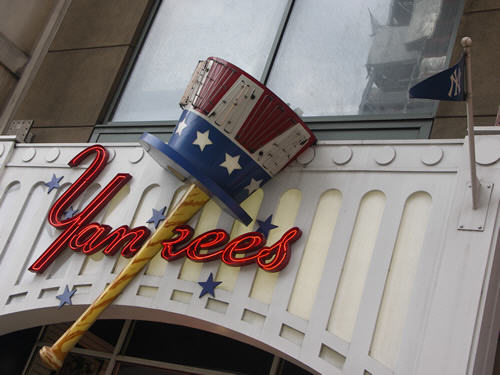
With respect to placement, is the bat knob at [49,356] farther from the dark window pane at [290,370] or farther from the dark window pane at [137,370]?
the dark window pane at [290,370]

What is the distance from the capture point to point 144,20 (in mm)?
9555

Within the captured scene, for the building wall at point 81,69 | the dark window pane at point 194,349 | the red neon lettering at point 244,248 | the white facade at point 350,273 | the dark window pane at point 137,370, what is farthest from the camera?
the building wall at point 81,69

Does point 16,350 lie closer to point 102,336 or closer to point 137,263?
point 102,336

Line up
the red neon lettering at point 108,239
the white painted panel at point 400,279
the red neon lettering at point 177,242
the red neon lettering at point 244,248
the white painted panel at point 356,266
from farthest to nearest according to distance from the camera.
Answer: the red neon lettering at point 108,239 < the red neon lettering at point 177,242 < the red neon lettering at point 244,248 < the white painted panel at point 356,266 < the white painted panel at point 400,279

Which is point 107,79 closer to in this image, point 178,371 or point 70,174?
point 70,174

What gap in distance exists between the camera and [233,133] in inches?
256

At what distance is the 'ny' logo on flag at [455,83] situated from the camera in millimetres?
5055

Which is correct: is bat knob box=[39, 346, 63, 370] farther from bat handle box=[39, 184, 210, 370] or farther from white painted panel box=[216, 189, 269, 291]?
white painted panel box=[216, 189, 269, 291]

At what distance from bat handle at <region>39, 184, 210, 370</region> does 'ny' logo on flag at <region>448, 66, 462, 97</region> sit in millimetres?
2733

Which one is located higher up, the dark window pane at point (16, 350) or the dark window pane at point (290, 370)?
the dark window pane at point (290, 370)

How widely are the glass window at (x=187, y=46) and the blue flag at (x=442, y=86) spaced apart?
3.37 m

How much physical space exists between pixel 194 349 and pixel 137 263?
5.40 feet

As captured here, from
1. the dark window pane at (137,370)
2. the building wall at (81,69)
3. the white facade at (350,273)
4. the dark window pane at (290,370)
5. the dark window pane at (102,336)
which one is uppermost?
the building wall at (81,69)

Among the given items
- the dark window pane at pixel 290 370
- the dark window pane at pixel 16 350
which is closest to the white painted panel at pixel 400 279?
the dark window pane at pixel 290 370
